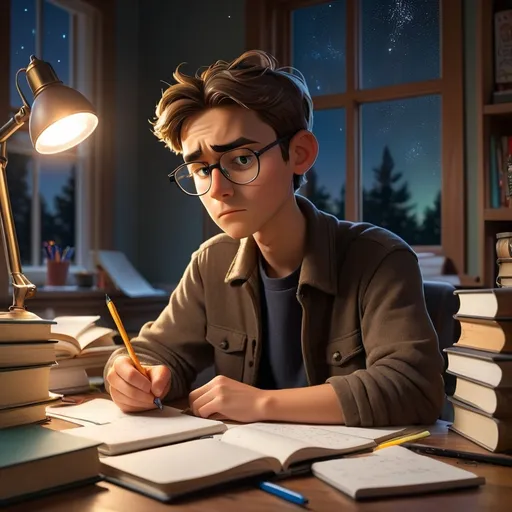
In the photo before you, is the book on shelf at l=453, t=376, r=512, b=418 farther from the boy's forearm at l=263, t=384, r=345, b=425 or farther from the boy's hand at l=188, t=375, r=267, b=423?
the boy's hand at l=188, t=375, r=267, b=423

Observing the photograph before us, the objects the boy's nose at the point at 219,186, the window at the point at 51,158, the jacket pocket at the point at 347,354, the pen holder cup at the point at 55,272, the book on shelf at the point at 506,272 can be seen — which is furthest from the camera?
the window at the point at 51,158

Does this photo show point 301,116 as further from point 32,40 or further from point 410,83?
point 32,40

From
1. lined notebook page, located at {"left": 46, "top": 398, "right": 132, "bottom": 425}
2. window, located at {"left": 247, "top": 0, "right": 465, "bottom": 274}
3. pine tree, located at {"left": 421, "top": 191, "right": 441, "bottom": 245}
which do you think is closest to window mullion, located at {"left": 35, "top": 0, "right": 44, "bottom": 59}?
window, located at {"left": 247, "top": 0, "right": 465, "bottom": 274}

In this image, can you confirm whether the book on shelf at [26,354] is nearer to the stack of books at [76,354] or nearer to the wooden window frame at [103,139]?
the stack of books at [76,354]

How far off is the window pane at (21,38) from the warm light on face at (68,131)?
1.73 m

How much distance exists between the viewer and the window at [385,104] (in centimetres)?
266

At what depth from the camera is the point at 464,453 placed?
2.78 ft

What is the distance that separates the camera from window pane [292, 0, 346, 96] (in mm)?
3029

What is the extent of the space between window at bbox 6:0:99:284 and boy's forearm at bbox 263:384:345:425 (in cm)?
212

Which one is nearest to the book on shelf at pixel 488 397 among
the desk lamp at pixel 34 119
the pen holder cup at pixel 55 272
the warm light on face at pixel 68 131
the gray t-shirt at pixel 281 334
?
the gray t-shirt at pixel 281 334

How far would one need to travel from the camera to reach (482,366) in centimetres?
91

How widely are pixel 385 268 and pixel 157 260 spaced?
2.21 m

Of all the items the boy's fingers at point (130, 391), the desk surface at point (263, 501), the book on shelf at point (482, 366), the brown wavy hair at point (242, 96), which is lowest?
the desk surface at point (263, 501)

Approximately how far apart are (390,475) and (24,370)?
1.78ft
